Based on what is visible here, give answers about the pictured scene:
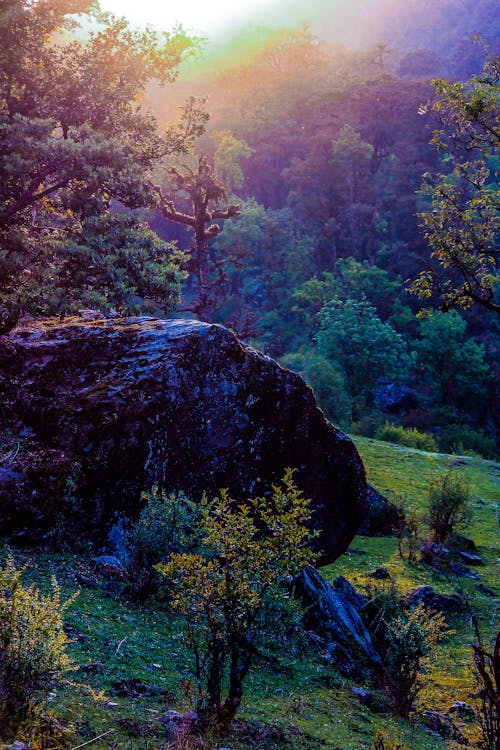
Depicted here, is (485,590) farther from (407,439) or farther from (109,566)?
(407,439)

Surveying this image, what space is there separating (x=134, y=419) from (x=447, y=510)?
959 centimetres

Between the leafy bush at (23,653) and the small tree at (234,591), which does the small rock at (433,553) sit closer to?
the small tree at (234,591)

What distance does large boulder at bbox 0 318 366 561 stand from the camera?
9.30m

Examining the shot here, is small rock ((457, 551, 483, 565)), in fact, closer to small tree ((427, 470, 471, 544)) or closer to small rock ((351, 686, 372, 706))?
small tree ((427, 470, 471, 544))

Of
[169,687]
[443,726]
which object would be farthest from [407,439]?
[169,687]

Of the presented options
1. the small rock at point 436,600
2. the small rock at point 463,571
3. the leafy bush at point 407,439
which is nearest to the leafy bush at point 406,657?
the small rock at point 436,600

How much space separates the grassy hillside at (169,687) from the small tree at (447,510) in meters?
5.09

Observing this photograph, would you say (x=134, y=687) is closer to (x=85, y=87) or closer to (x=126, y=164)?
(x=126, y=164)

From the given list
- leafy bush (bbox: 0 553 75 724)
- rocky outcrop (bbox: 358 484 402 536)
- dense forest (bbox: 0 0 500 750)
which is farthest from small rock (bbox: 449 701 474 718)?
rocky outcrop (bbox: 358 484 402 536)

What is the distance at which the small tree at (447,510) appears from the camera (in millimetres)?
16219

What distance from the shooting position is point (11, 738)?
13.6 ft

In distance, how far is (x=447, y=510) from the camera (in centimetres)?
1627

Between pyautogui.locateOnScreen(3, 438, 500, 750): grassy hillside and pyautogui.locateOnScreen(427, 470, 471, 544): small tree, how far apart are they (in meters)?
5.09

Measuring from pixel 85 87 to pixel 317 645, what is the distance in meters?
17.4
